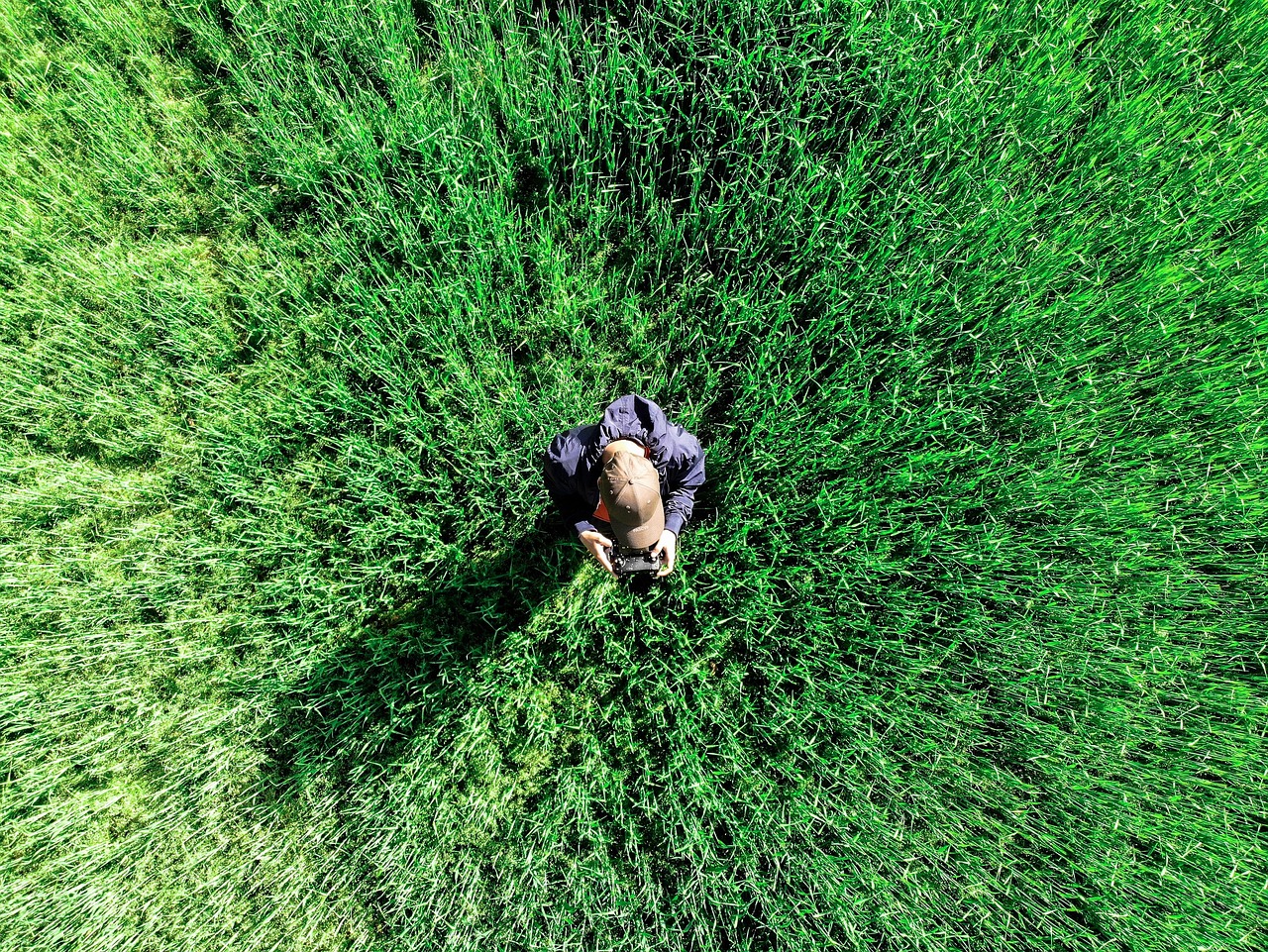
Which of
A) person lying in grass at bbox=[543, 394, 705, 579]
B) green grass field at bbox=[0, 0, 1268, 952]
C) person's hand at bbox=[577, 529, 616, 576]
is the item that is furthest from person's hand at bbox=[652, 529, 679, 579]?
green grass field at bbox=[0, 0, 1268, 952]

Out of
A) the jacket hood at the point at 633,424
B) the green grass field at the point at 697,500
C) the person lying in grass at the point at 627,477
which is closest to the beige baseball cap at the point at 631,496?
the person lying in grass at the point at 627,477

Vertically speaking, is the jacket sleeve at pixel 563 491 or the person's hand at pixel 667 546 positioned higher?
the jacket sleeve at pixel 563 491

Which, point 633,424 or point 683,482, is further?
point 683,482

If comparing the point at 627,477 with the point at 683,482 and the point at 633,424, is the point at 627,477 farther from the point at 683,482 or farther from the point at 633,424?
the point at 683,482

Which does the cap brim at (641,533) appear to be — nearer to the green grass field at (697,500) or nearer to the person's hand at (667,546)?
the person's hand at (667,546)

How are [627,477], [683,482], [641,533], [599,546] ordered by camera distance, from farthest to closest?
[683,482] → [599,546] → [641,533] → [627,477]

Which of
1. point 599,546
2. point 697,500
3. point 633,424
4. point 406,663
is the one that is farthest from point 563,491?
point 406,663

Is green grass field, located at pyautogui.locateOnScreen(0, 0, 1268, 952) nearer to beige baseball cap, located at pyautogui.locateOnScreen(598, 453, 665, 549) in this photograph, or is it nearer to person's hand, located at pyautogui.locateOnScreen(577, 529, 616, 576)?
person's hand, located at pyautogui.locateOnScreen(577, 529, 616, 576)
